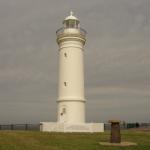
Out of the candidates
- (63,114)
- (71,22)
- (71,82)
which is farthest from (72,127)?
(71,22)

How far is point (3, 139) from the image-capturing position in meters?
18.7

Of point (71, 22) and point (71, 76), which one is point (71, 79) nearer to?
point (71, 76)

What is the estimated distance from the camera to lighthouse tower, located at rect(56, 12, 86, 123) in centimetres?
2903

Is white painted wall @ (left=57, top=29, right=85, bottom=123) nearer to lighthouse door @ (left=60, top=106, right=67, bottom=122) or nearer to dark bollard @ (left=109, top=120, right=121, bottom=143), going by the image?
lighthouse door @ (left=60, top=106, right=67, bottom=122)

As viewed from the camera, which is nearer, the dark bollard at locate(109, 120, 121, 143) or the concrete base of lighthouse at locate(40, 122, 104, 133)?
the dark bollard at locate(109, 120, 121, 143)

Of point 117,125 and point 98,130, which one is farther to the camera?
point 98,130

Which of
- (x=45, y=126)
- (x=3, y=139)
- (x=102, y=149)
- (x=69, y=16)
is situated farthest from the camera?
(x=69, y=16)

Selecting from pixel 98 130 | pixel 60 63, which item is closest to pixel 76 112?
pixel 98 130

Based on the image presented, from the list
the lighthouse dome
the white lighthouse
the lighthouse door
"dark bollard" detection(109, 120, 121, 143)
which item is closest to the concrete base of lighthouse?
the white lighthouse

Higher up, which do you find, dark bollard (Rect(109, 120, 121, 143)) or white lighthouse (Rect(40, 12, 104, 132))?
white lighthouse (Rect(40, 12, 104, 132))

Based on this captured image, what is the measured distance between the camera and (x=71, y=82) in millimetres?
29234

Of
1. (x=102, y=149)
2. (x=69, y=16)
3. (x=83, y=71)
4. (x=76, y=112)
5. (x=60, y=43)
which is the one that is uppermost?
(x=69, y=16)

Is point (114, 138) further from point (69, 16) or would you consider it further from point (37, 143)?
point (69, 16)

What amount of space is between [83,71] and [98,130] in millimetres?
5617
